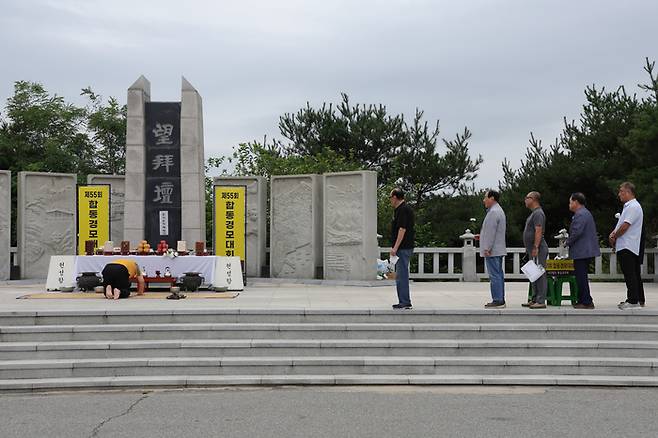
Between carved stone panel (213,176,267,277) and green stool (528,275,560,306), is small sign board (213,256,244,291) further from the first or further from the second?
green stool (528,275,560,306)

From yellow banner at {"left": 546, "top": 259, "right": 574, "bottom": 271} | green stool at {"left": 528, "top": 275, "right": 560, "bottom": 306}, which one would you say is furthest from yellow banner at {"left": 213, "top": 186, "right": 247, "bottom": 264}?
yellow banner at {"left": 546, "top": 259, "right": 574, "bottom": 271}

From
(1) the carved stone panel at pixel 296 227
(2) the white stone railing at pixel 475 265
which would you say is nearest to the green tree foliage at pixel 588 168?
(2) the white stone railing at pixel 475 265

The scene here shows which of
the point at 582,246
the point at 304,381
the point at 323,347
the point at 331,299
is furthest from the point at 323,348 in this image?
the point at 582,246

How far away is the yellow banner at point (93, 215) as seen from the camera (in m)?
17.9

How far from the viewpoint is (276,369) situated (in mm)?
8508

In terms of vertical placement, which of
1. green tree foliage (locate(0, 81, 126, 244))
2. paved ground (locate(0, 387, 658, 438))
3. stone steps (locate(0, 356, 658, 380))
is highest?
green tree foliage (locate(0, 81, 126, 244))

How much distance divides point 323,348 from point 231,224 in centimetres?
910

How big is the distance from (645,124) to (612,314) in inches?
407

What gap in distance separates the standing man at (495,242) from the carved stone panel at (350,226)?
6626 mm

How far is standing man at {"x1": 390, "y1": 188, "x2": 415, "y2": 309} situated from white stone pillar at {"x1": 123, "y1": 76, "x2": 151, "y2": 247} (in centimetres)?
864

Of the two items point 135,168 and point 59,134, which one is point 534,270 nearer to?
point 135,168

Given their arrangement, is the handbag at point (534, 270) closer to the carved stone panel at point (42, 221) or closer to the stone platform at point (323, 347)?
the stone platform at point (323, 347)

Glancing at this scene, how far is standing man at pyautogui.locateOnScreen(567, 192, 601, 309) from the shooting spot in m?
10.1

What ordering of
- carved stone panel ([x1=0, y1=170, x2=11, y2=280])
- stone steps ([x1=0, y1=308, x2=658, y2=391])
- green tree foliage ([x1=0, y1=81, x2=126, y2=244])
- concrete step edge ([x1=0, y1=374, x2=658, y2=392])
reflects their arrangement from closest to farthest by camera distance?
concrete step edge ([x1=0, y1=374, x2=658, y2=392]) < stone steps ([x1=0, y1=308, x2=658, y2=391]) < carved stone panel ([x1=0, y1=170, x2=11, y2=280]) < green tree foliage ([x1=0, y1=81, x2=126, y2=244])
